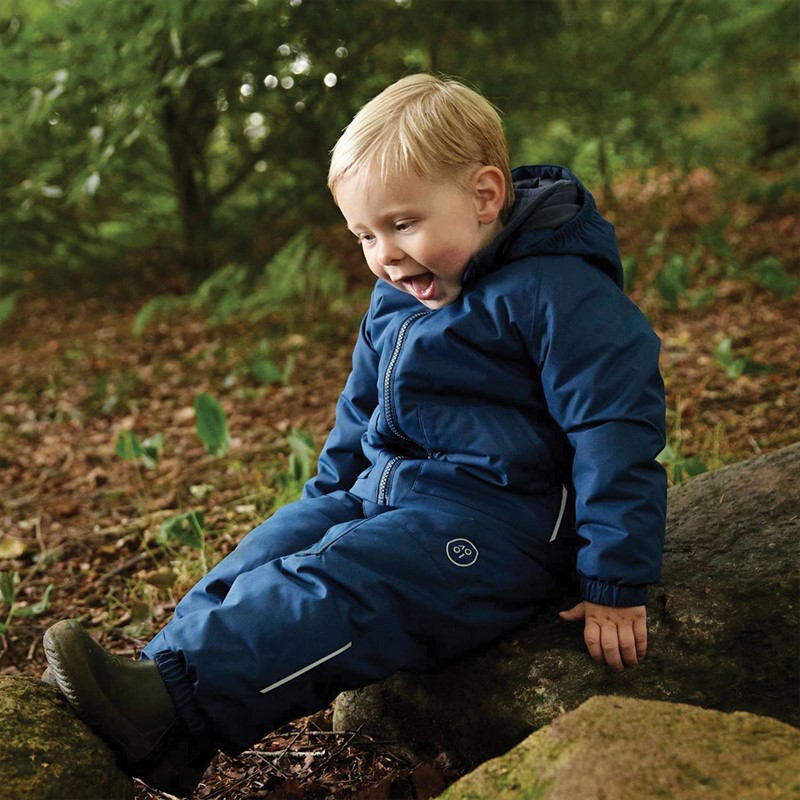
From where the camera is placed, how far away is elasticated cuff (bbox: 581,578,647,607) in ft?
5.74

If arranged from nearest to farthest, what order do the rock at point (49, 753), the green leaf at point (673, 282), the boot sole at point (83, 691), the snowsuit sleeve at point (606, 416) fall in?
the rock at point (49, 753) < the boot sole at point (83, 691) < the snowsuit sleeve at point (606, 416) < the green leaf at point (673, 282)

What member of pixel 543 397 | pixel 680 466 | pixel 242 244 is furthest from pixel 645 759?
pixel 242 244

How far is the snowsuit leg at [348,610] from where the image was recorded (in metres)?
1.68

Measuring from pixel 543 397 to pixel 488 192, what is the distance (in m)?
0.49

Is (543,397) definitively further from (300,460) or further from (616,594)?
(300,460)

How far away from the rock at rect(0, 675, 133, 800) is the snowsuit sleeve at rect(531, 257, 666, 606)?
3.37ft

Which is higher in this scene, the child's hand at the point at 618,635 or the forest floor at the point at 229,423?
the child's hand at the point at 618,635

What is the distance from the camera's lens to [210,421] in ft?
10.6

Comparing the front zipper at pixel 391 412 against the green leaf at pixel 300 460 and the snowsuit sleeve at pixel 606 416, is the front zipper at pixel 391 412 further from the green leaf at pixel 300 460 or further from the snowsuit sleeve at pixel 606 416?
the green leaf at pixel 300 460

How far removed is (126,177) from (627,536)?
562 centimetres

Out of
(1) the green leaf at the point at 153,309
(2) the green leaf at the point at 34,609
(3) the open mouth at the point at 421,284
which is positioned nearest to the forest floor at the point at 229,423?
(2) the green leaf at the point at 34,609

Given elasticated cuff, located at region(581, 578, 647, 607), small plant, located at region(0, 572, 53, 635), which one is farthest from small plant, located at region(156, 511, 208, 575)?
elasticated cuff, located at region(581, 578, 647, 607)

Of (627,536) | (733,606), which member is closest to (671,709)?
(627,536)

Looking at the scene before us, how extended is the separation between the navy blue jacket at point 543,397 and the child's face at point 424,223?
5 cm
